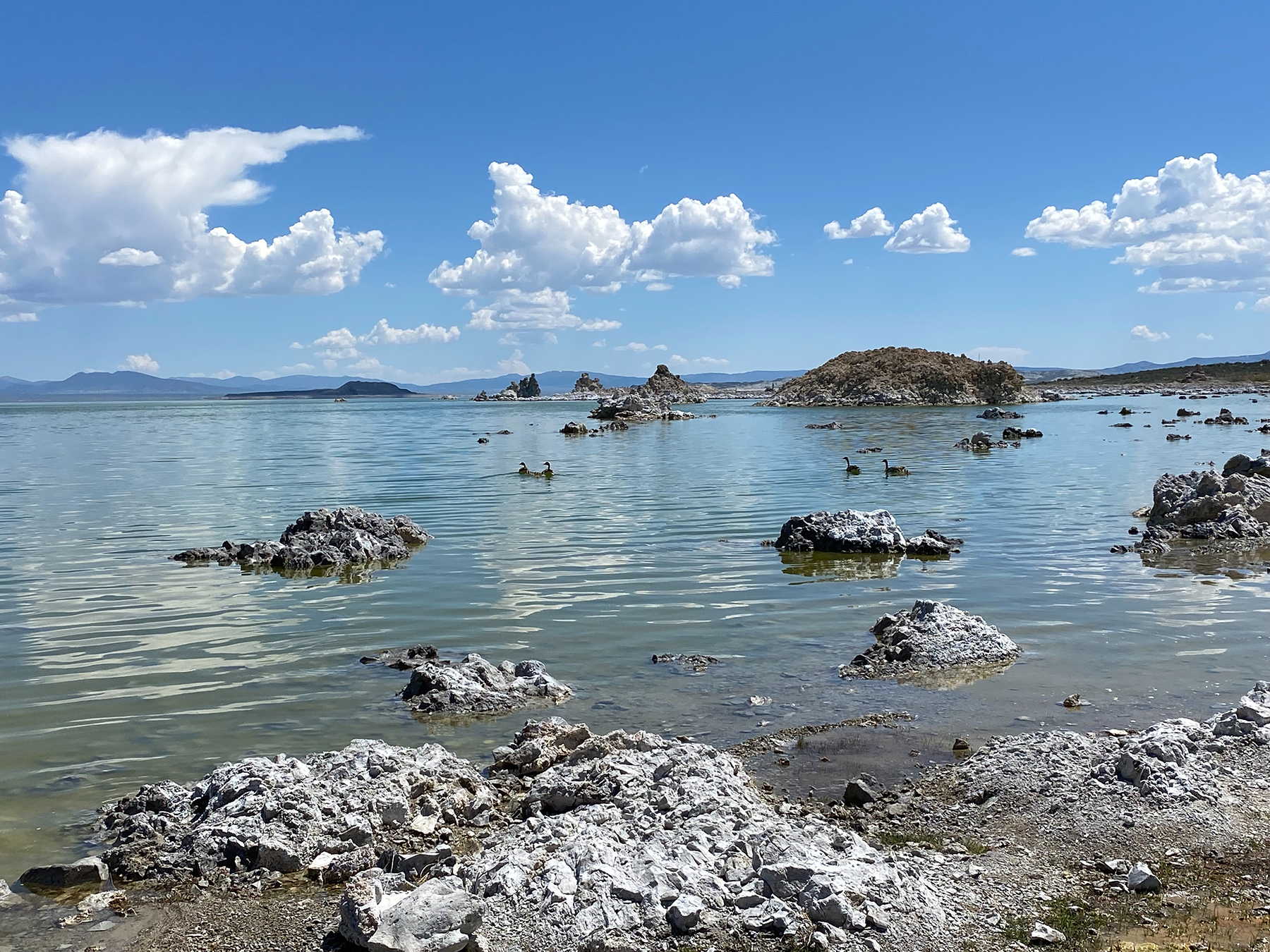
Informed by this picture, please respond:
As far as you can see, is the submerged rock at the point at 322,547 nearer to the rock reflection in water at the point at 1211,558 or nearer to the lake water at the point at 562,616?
the lake water at the point at 562,616

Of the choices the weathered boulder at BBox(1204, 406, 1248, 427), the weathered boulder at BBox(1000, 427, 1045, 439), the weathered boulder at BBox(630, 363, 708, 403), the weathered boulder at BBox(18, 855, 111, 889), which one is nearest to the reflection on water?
the weathered boulder at BBox(18, 855, 111, 889)

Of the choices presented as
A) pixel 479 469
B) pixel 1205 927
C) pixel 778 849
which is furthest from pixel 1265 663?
pixel 479 469

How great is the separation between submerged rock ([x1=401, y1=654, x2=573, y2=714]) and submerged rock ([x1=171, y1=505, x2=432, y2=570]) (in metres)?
9.32

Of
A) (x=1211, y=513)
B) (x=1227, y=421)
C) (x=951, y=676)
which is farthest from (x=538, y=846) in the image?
(x=1227, y=421)

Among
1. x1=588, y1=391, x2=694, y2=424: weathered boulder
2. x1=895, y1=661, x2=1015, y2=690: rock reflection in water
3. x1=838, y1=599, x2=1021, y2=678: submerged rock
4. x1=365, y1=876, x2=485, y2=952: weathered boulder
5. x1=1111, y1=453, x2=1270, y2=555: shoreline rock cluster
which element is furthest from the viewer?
x1=588, y1=391, x2=694, y2=424: weathered boulder

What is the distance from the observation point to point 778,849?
6.81m

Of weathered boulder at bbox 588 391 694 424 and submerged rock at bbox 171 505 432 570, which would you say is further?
weathered boulder at bbox 588 391 694 424

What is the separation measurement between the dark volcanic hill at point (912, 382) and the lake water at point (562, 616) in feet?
324

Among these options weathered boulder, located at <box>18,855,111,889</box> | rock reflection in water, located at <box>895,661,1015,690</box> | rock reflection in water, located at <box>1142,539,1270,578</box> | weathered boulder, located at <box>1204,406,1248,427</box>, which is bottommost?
weathered boulder, located at <box>18,855,111,889</box>

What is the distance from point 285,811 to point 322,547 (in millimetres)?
13521

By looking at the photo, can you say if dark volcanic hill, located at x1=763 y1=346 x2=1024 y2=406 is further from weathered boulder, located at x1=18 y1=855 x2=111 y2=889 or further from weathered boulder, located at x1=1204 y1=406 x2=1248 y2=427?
weathered boulder, located at x1=18 y1=855 x2=111 y2=889

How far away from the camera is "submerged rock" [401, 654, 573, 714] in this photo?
11.0 m

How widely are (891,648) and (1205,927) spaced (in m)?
6.61

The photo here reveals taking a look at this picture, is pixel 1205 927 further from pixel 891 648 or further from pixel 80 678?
pixel 80 678
